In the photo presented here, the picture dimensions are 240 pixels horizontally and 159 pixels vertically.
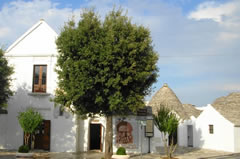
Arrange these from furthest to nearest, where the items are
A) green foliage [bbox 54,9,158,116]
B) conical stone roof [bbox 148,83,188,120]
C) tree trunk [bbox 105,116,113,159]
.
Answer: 1. conical stone roof [bbox 148,83,188,120]
2. tree trunk [bbox 105,116,113,159]
3. green foliage [bbox 54,9,158,116]

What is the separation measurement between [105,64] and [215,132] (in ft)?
58.4

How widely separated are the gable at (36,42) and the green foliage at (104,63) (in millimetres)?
5636

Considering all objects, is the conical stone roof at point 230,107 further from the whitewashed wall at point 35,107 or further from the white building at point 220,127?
the whitewashed wall at point 35,107

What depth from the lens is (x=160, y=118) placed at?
19938mm

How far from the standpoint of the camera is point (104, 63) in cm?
1555

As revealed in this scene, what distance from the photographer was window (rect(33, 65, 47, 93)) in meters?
22.5

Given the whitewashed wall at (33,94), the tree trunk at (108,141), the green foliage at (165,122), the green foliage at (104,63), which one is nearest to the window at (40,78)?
the whitewashed wall at (33,94)

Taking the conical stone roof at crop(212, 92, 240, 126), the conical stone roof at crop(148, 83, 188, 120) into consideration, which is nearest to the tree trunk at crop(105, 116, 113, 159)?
the conical stone roof at crop(212, 92, 240, 126)

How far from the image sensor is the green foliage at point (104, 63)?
51.8 feet

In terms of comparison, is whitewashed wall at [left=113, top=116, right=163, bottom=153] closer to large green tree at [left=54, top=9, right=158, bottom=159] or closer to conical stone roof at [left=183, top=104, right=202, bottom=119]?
large green tree at [left=54, top=9, right=158, bottom=159]

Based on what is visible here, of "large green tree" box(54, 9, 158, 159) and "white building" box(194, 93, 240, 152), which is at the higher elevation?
"large green tree" box(54, 9, 158, 159)

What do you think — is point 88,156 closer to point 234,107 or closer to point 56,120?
point 56,120

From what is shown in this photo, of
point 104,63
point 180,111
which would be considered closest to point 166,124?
point 104,63

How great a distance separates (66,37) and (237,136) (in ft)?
62.8
